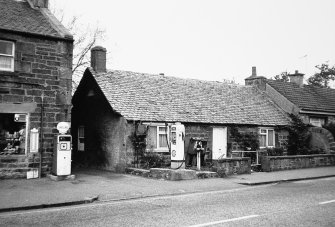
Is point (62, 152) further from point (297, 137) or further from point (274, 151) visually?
point (297, 137)

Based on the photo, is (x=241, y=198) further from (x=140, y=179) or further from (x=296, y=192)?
(x=140, y=179)

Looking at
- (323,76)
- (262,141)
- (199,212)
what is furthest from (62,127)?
(323,76)

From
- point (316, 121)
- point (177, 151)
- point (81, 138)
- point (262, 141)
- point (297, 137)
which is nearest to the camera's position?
point (177, 151)

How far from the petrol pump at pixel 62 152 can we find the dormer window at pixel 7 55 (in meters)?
3.20

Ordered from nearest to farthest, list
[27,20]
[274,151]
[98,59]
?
[27,20] → [98,59] → [274,151]

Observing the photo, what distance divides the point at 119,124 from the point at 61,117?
4058mm

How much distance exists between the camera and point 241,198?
11.5 meters

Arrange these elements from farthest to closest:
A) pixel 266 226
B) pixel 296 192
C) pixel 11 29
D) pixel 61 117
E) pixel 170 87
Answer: pixel 170 87, pixel 61 117, pixel 11 29, pixel 296 192, pixel 266 226

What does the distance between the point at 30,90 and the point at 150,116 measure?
6.90 m

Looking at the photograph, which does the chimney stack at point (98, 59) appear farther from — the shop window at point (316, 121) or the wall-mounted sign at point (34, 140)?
the shop window at point (316, 121)

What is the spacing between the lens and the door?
23.1 metres

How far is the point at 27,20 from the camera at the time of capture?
16984 mm

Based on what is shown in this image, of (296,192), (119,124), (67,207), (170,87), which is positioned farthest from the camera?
(170,87)

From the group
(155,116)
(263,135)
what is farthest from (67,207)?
(263,135)
